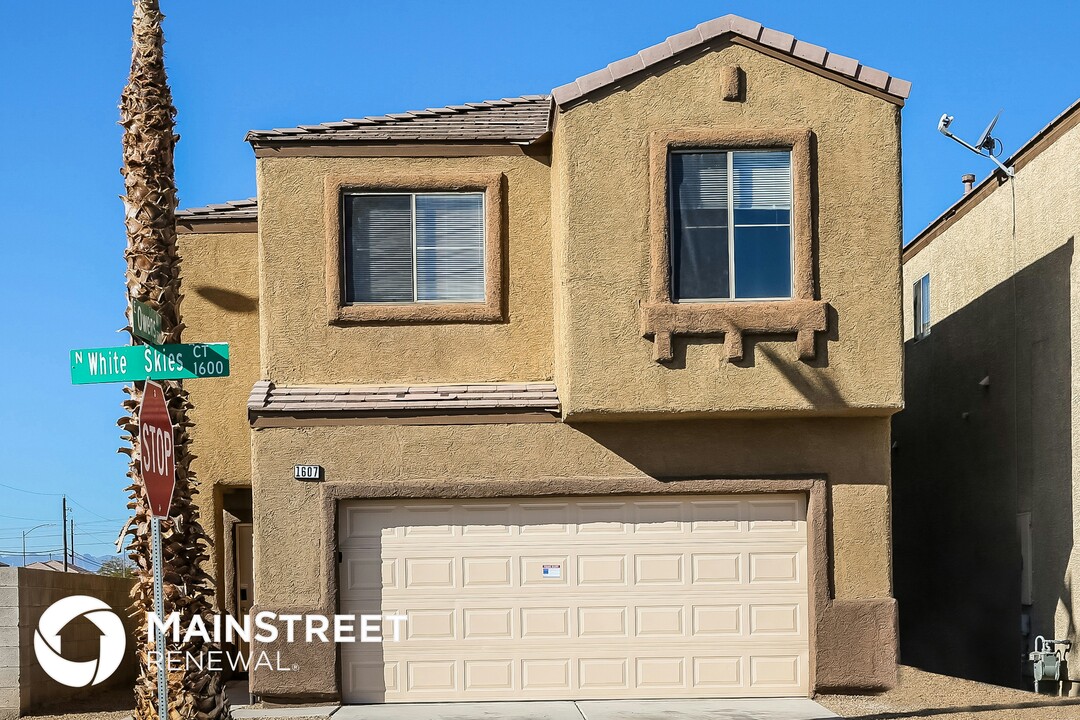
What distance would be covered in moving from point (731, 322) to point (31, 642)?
7.80m

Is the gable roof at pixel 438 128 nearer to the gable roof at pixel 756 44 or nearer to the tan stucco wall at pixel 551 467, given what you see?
the gable roof at pixel 756 44

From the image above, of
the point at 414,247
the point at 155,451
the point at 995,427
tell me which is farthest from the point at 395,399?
the point at 995,427

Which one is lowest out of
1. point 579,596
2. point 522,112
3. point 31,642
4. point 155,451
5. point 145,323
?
point 31,642

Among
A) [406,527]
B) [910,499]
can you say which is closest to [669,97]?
[406,527]

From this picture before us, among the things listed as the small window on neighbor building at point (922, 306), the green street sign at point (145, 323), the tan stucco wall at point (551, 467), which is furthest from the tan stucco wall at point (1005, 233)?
the green street sign at point (145, 323)

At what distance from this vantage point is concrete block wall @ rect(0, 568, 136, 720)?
1327 cm

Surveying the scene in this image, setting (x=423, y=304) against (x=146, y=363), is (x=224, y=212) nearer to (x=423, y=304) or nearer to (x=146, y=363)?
(x=423, y=304)

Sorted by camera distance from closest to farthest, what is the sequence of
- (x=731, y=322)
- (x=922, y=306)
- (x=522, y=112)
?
1. (x=731, y=322)
2. (x=522, y=112)
3. (x=922, y=306)

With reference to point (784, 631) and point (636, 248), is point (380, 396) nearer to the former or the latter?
point (636, 248)

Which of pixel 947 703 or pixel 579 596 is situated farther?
pixel 579 596

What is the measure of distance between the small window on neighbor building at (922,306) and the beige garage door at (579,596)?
7.91m

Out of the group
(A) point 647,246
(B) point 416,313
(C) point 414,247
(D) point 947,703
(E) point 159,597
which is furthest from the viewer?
(C) point 414,247

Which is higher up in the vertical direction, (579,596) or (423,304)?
(423,304)

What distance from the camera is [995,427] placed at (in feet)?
55.2
